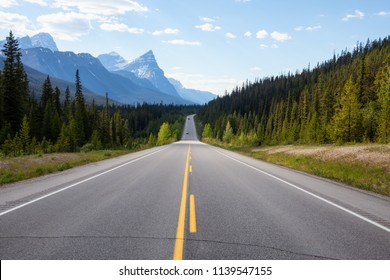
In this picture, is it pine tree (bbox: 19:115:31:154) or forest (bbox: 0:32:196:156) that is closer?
pine tree (bbox: 19:115:31:154)

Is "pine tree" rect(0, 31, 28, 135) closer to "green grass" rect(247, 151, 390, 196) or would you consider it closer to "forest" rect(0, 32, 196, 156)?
"forest" rect(0, 32, 196, 156)

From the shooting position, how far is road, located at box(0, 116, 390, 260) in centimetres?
465

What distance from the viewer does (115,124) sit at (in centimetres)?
9006

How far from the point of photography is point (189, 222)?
6.16 metres

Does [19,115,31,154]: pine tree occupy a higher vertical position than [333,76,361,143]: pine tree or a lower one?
lower

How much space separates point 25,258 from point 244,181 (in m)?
9.22

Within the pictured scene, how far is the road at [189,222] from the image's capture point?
4652 mm

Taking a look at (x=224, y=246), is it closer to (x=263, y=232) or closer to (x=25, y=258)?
(x=263, y=232)

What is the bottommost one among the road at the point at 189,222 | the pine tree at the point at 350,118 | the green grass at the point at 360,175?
the road at the point at 189,222

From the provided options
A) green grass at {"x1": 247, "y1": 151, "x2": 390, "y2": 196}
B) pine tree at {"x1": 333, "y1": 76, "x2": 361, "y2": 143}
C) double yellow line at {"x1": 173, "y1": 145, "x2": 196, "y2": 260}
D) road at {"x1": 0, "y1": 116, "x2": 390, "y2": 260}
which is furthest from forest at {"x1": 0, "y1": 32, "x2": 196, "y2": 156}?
pine tree at {"x1": 333, "y1": 76, "x2": 361, "y2": 143}

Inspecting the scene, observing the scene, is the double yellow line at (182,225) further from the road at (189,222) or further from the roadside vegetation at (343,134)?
the roadside vegetation at (343,134)

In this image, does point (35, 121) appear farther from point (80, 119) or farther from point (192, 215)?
point (192, 215)

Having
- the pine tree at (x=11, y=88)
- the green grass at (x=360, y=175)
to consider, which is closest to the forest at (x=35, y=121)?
the pine tree at (x=11, y=88)
